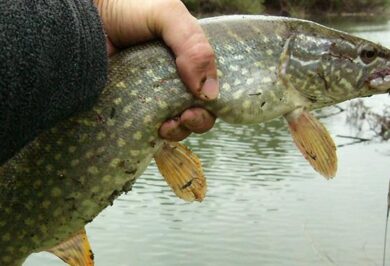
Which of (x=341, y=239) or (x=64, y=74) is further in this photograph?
(x=341, y=239)

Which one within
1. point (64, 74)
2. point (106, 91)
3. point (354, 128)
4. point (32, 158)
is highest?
point (64, 74)

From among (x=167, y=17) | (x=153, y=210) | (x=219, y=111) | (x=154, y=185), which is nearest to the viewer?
(x=167, y=17)

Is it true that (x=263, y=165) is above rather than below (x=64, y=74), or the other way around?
below

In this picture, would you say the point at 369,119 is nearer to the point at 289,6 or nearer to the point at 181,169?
the point at 181,169

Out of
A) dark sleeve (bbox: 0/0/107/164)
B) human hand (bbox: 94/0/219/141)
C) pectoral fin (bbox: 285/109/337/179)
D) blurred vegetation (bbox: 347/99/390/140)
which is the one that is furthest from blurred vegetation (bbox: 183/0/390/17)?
dark sleeve (bbox: 0/0/107/164)

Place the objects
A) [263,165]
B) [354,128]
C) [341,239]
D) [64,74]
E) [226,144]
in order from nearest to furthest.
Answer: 1. [64,74]
2. [341,239]
3. [263,165]
4. [226,144]
5. [354,128]

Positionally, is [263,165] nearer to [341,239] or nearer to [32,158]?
[341,239]

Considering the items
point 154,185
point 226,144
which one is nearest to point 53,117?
point 154,185
